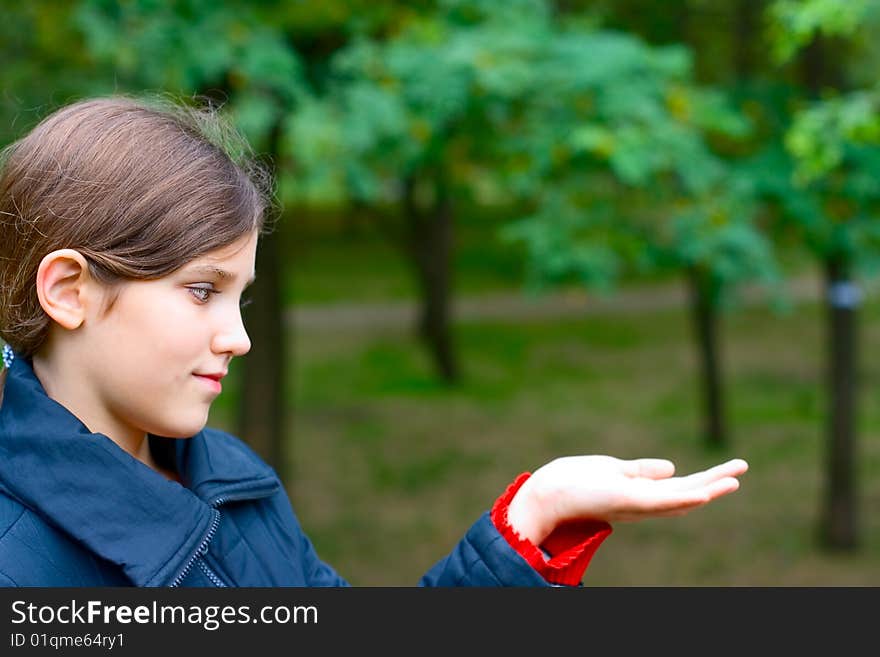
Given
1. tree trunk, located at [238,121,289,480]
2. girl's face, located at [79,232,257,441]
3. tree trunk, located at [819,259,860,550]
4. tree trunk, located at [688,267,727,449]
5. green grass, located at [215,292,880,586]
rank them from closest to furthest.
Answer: girl's face, located at [79,232,257,441], tree trunk, located at [238,121,289,480], tree trunk, located at [819,259,860,550], green grass, located at [215,292,880,586], tree trunk, located at [688,267,727,449]

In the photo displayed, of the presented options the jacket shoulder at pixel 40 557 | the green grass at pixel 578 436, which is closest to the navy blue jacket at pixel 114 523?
the jacket shoulder at pixel 40 557

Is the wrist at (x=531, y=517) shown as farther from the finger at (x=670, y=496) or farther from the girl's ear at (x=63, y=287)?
the girl's ear at (x=63, y=287)

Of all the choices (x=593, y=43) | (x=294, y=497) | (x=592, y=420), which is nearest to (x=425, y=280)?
(x=592, y=420)

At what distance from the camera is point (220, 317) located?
1.32 m

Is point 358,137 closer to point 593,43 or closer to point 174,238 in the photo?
point 593,43

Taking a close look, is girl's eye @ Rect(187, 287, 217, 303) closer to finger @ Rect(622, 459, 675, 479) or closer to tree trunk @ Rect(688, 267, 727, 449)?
finger @ Rect(622, 459, 675, 479)

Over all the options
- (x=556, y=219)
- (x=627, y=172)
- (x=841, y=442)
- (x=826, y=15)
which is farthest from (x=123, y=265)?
(x=841, y=442)

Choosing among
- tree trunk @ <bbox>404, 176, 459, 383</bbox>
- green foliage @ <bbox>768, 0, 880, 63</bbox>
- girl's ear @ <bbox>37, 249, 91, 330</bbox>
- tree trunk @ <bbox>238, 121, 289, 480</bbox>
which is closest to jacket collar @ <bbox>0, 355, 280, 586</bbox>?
girl's ear @ <bbox>37, 249, 91, 330</bbox>

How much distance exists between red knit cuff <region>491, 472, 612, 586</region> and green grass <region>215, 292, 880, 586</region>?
6247 millimetres

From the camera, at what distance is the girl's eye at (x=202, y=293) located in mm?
1312

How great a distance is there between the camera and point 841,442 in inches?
313

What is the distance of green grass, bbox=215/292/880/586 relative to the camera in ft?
26.3

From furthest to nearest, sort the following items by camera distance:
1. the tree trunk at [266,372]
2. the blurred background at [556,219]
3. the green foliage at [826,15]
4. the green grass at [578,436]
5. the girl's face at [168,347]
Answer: the green grass at [578,436]
the tree trunk at [266,372]
the blurred background at [556,219]
the green foliage at [826,15]
the girl's face at [168,347]

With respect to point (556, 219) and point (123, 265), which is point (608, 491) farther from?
point (556, 219)
